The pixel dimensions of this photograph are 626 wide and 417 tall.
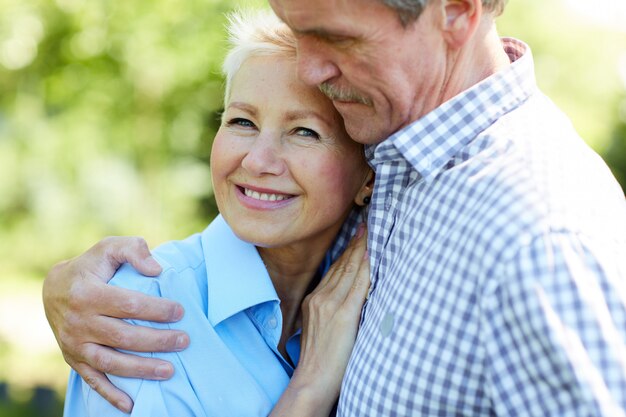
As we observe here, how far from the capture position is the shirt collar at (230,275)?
7.40ft

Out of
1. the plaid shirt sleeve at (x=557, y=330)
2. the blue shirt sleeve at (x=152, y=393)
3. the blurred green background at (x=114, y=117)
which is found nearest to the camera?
the plaid shirt sleeve at (x=557, y=330)

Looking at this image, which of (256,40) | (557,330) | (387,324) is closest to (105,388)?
(387,324)

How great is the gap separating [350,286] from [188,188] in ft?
19.8

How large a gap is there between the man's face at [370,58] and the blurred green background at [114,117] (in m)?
4.25

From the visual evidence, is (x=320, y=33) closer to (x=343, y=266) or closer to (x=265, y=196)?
(x=265, y=196)

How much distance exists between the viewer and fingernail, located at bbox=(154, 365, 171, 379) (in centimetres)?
211

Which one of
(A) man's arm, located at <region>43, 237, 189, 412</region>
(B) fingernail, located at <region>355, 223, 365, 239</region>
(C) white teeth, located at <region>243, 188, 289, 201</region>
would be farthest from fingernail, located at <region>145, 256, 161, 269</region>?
(B) fingernail, located at <region>355, 223, 365, 239</region>

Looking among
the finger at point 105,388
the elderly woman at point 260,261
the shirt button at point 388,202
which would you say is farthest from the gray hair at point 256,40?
the finger at point 105,388

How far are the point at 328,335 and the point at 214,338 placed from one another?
1.01 feet

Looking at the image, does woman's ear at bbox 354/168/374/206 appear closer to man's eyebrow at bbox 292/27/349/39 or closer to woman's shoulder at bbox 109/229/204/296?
woman's shoulder at bbox 109/229/204/296

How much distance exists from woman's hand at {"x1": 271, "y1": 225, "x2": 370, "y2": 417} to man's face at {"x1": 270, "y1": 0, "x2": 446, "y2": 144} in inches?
17.5

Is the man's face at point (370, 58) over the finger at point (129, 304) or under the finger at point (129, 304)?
over

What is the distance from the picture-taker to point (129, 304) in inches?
84.9

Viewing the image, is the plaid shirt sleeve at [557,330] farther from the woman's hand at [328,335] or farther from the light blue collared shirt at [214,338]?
the light blue collared shirt at [214,338]
